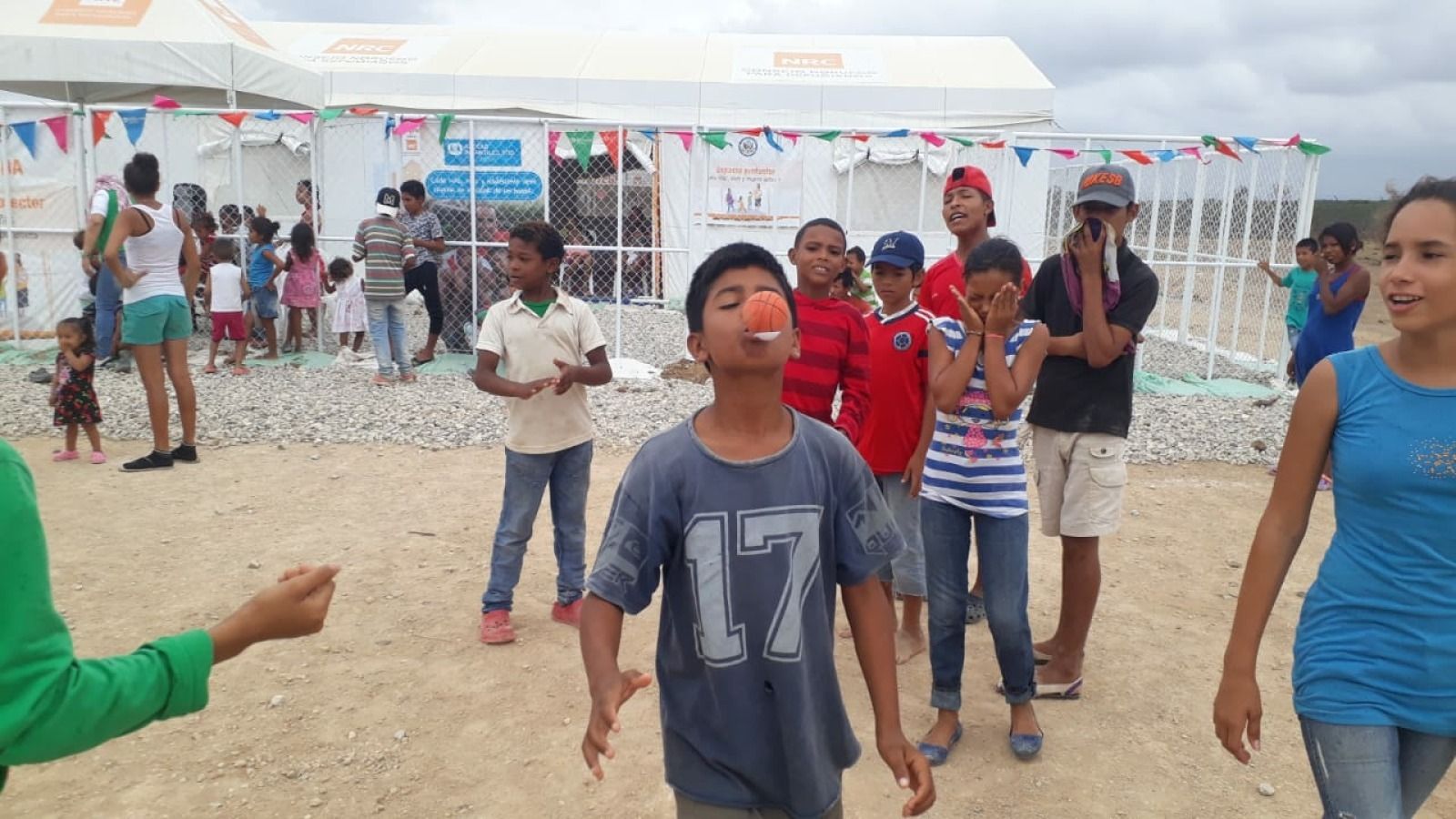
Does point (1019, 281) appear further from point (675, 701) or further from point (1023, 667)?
point (675, 701)

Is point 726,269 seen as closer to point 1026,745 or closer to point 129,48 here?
point 1026,745

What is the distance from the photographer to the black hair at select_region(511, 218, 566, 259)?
13.6 ft

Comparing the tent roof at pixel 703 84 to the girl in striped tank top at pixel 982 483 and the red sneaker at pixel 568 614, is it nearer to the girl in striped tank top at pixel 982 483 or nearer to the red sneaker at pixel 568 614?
the red sneaker at pixel 568 614

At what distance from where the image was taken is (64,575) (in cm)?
477

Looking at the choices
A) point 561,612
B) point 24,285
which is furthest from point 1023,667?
point 24,285

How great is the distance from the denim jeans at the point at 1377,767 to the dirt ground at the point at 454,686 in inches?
52.1

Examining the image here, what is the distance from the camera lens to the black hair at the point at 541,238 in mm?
4137

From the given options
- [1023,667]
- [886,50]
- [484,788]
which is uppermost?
[886,50]

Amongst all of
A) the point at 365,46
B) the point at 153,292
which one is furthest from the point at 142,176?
the point at 365,46

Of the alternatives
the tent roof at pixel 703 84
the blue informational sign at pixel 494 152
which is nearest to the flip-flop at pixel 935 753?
the blue informational sign at pixel 494 152

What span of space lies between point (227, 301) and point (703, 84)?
11487 millimetres

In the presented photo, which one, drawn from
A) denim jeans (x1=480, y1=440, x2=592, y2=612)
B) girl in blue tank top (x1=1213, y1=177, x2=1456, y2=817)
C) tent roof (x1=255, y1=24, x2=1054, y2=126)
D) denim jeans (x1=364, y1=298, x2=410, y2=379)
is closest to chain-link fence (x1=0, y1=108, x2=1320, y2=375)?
denim jeans (x1=364, y1=298, x2=410, y2=379)

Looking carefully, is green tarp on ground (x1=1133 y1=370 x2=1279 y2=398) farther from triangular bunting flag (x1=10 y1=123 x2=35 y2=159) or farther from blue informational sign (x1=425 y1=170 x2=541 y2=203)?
triangular bunting flag (x1=10 y1=123 x2=35 y2=159)

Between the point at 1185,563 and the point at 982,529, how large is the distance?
112 inches
